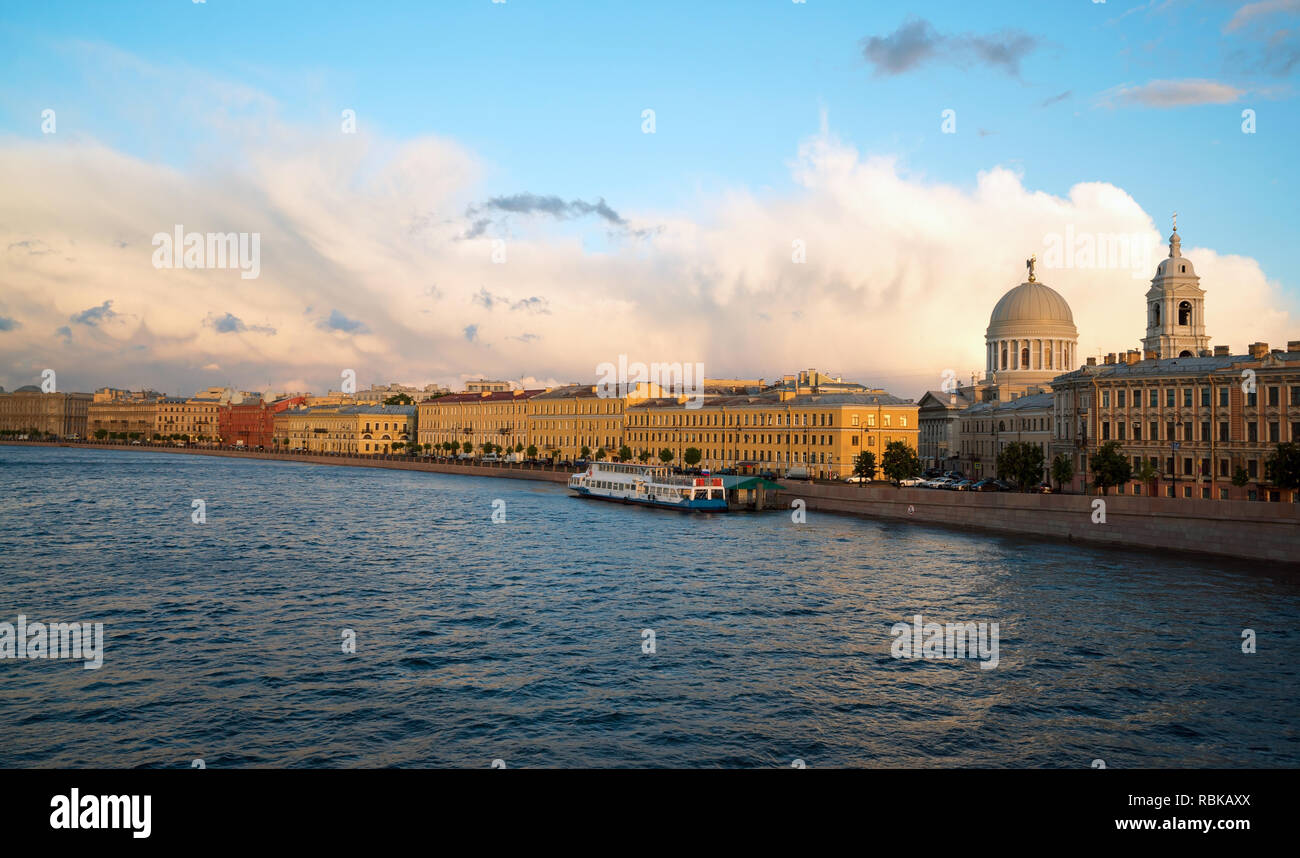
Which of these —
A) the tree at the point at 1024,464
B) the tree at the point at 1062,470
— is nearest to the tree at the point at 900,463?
the tree at the point at 1024,464

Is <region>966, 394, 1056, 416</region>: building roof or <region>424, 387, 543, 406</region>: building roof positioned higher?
<region>424, 387, 543, 406</region>: building roof

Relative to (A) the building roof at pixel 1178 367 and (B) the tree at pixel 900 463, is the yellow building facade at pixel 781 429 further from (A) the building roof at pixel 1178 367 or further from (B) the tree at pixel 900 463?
(A) the building roof at pixel 1178 367

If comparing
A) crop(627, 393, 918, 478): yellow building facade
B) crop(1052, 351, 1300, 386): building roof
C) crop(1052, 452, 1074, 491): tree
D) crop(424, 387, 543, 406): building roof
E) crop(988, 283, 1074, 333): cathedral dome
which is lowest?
crop(1052, 452, 1074, 491): tree

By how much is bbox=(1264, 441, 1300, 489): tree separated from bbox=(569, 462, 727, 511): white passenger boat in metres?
29.8

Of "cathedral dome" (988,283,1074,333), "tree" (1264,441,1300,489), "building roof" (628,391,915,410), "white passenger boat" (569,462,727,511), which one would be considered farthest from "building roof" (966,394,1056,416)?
"tree" (1264,441,1300,489)

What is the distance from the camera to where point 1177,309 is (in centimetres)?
7262

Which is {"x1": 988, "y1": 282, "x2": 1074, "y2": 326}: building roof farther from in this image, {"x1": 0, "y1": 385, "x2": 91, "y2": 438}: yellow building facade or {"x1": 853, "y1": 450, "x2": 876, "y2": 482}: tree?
{"x1": 0, "y1": 385, "x2": 91, "y2": 438}: yellow building facade

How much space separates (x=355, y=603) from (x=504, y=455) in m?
92.2

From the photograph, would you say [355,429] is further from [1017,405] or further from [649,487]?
[1017,405]

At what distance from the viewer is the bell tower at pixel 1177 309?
71.8 metres

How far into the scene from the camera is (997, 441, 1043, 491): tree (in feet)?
185

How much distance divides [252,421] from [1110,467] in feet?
503
